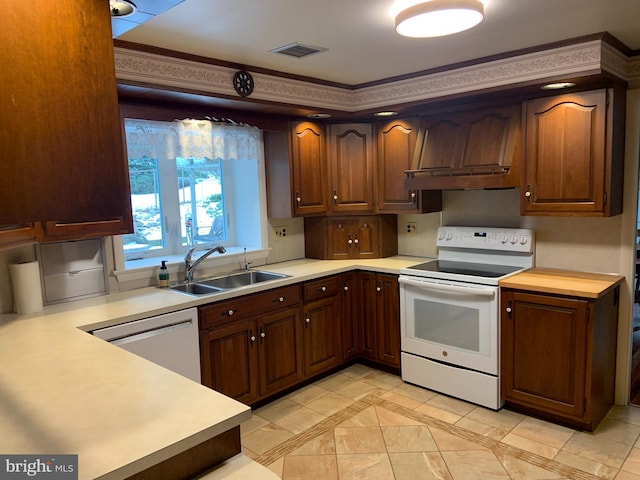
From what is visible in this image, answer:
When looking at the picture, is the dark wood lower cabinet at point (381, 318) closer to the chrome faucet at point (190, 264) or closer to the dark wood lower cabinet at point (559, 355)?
the dark wood lower cabinet at point (559, 355)

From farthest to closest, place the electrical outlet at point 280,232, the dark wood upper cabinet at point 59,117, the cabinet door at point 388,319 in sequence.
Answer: the electrical outlet at point 280,232 < the cabinet door at point 388,319 < the dark wood upper cabinet at point 59,117

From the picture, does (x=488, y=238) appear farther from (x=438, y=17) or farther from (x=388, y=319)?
(x=438, y=17)

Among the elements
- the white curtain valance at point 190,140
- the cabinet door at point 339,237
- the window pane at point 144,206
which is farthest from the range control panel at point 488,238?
the window pane at point 144,206

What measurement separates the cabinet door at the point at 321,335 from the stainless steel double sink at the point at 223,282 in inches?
15.2

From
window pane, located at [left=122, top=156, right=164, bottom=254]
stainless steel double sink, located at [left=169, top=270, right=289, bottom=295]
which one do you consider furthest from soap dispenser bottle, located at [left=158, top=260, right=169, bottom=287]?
window pane, located at [left=122, top=156, right=164, bottom=254]

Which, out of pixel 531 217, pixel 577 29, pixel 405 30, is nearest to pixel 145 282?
pixel 405 30

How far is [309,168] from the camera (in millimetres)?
3857

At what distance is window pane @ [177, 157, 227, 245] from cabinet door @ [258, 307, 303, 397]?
3.25 ft

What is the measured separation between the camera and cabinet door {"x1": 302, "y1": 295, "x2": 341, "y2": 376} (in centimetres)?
351

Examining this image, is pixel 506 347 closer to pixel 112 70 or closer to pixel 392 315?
pixel 392 315

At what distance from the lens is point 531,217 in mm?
3412

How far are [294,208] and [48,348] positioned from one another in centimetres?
218

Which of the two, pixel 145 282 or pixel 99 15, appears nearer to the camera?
pixel 99 15

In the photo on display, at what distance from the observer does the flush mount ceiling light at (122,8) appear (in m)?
1.30
